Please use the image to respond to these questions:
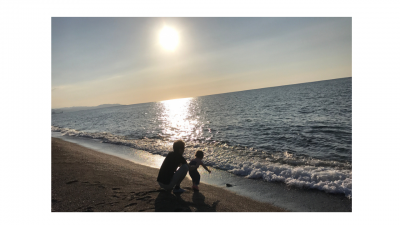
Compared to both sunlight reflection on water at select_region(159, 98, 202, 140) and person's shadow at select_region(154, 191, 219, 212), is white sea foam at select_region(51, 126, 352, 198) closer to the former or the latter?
person's shadow at select_region(154, 191, 219, 212)

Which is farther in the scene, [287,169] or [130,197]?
[287,169]

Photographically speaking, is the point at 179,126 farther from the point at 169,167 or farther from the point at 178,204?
the point at 178,204

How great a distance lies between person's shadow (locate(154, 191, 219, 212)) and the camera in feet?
15.5

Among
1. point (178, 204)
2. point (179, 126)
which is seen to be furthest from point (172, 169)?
point (179, 126)

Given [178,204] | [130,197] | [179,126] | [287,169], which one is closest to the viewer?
[178,204]

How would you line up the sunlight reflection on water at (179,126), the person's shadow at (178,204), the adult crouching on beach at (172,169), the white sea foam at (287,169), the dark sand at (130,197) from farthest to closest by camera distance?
1. the sunlight reflection on water at (179,126)
2. the white sea foam at (287,169)
3. the adult crouching on beach at (172,169)
4. the dark sand at (130,197)
5. the person's shadow at (178,204)

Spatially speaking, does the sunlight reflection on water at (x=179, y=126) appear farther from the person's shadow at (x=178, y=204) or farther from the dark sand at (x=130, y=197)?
the person's shadow at (x=178, y=204)

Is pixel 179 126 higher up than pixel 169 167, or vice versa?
pixel 169 167

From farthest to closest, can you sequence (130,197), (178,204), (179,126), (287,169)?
(179,126) → (287,169) → (130,197) → (178,204)

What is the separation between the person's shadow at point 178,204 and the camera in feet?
15.5

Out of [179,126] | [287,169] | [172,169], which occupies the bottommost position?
[287,169]

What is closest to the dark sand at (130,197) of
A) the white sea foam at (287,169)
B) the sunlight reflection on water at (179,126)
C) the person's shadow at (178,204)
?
the person's shadow at (178,204)

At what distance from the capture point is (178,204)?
4902 millimetres

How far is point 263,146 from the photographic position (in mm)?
12867
